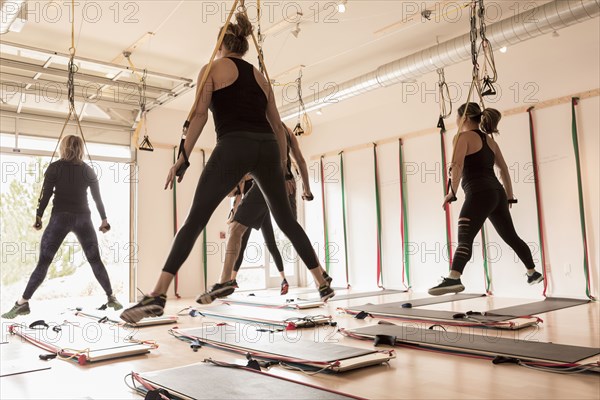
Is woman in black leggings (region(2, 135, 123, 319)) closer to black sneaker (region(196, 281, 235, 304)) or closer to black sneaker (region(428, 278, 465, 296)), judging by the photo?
black sneaker (region(196, 281, 235, 304))

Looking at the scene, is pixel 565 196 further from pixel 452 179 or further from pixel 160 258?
pixel 160 258

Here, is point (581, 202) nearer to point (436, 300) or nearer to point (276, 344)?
point (436, 300)

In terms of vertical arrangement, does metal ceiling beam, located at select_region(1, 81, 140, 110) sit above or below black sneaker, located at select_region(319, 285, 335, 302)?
above

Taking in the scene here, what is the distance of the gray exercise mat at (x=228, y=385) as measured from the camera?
2.66 metres

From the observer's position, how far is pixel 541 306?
6105 mm

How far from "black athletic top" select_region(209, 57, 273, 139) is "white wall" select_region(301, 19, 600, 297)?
229 inches

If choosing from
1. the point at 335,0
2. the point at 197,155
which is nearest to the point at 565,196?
the point at 335,0

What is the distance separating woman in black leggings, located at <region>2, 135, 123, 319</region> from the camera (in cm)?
448

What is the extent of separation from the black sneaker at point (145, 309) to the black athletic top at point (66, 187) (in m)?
2.84

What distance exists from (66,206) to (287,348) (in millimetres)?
2315

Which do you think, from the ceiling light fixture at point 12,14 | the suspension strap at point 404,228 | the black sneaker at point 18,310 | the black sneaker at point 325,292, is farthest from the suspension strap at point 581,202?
the ceiling light fixture at point 12,14

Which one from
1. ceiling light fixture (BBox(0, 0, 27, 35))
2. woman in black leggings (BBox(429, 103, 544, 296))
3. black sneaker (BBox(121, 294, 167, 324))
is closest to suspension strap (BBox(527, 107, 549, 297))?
woman in black leggings (BBox(429, 103, 544, 296))

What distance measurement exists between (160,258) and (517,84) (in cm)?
664

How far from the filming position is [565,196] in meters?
7.03
